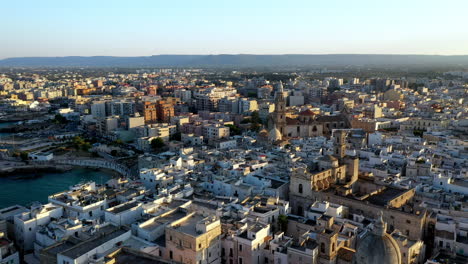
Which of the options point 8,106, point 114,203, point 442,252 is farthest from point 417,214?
point 8,106

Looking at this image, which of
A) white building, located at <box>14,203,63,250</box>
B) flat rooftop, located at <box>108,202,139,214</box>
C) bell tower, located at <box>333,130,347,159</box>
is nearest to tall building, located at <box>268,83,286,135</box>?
bell tower, located at <box>333,130,347,159</box>

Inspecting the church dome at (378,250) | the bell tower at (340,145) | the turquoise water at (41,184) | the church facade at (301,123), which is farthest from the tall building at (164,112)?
the church dome at (378,250)

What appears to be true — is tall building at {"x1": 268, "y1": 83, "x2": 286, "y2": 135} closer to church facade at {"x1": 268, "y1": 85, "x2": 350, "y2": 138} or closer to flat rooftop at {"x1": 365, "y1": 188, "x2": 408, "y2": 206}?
church facade at {"x1": 268, "y1": 85, "x2": 350, "y2": 138}

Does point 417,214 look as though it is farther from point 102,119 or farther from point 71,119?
point 71,119

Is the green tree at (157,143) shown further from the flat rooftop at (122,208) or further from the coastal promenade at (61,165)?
the flat rooftop at (122,208)

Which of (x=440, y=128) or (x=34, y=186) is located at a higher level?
(x=440, y=128)
